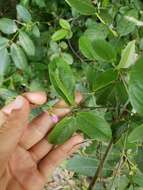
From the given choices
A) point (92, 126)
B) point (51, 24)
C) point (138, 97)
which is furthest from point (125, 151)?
point (51, 24)

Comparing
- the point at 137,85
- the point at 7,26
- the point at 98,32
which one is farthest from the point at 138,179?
the point at 7,26

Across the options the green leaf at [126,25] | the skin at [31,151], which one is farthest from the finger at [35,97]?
the green leaf at [126,25]

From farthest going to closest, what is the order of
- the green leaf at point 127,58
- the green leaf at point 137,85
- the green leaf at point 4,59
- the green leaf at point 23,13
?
1. the green leaf at point 23,13
2. the green leaf at point 4,59
3. the green leaf at point 127,58
4. the green leaf at point 137,85

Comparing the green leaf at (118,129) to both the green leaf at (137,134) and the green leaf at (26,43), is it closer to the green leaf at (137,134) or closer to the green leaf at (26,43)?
the green leaf at (137,134)

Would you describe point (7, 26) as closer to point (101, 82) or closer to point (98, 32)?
point (98, 32)

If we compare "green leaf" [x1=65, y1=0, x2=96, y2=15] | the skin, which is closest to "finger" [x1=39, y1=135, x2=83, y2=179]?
the skin

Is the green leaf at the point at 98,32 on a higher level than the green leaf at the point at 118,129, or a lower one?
higher
